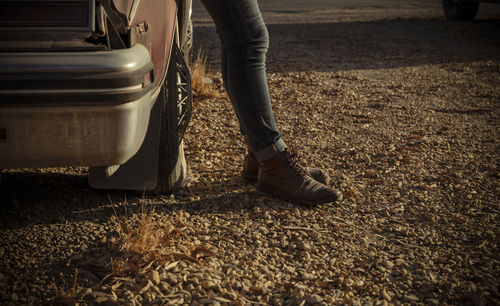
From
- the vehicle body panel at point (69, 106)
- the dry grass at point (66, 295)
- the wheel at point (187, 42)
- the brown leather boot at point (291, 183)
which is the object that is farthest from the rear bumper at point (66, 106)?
the wheel at point (187, 42)

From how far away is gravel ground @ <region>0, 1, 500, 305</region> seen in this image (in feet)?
5.74

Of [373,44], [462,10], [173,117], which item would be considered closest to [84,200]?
[173,117]

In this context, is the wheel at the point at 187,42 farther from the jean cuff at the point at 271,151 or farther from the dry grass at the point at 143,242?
the dry grass at the point at 143,242

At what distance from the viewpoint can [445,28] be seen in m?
8.45

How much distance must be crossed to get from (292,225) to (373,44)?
540 cm

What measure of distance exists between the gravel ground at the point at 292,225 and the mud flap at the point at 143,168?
98 mm

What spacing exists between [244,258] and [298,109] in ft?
7.49

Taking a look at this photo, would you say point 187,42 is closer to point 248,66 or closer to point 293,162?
point 248,66

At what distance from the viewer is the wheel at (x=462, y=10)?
9.30m

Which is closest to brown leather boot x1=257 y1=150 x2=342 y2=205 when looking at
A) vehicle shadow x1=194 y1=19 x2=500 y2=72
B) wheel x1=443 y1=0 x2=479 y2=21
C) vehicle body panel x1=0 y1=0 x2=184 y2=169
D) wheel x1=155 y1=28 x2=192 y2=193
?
wheel x1=155 y1=28 x2=192 y2=193

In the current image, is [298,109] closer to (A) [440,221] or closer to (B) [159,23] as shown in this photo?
(A) [440,221]

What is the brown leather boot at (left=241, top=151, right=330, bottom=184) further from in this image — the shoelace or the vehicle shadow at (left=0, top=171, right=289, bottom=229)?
the shoelace

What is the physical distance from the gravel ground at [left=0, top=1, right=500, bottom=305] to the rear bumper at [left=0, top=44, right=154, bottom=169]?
487mm

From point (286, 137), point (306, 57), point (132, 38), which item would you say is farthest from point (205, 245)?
point (306, 57)
